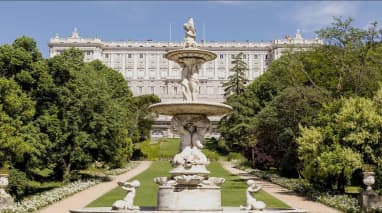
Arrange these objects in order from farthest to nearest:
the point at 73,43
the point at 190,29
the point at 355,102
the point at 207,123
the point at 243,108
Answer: the point at 73,43, the point at 243,108, the point at 355,102, the point at 190,29, the point at 207,123

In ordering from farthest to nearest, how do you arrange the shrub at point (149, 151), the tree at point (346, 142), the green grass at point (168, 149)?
the green grass at point (168, 149) < the shrub at point (149, 151) < the tree at point (346, 142)

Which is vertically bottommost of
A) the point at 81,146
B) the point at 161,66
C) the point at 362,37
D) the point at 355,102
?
the point at 81,146

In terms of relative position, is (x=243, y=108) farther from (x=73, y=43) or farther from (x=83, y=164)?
(x=73, y=43)

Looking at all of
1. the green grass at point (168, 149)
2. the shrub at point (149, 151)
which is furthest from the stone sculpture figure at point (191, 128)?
the green grass at point (168, 149)

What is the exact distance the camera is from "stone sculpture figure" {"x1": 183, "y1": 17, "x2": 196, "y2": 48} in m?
16.5

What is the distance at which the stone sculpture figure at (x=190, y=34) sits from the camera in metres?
16.5

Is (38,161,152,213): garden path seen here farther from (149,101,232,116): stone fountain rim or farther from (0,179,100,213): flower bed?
(149,101,232,116): stone fountain rim

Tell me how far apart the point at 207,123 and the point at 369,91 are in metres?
17.3

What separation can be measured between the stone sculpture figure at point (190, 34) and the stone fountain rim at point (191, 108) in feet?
7.49

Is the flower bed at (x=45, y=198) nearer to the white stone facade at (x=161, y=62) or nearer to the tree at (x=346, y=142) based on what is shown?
the tree at (x=346, y=142)

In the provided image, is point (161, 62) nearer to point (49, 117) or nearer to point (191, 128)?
point (49, 117)

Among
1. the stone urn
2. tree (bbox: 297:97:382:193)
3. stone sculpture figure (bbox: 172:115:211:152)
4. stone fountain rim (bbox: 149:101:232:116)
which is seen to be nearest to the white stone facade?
tree (bbox: 297:97:382:193)

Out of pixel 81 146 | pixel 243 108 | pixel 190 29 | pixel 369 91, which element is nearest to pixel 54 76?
pixel 81 146

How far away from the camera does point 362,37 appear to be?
31375 mm
